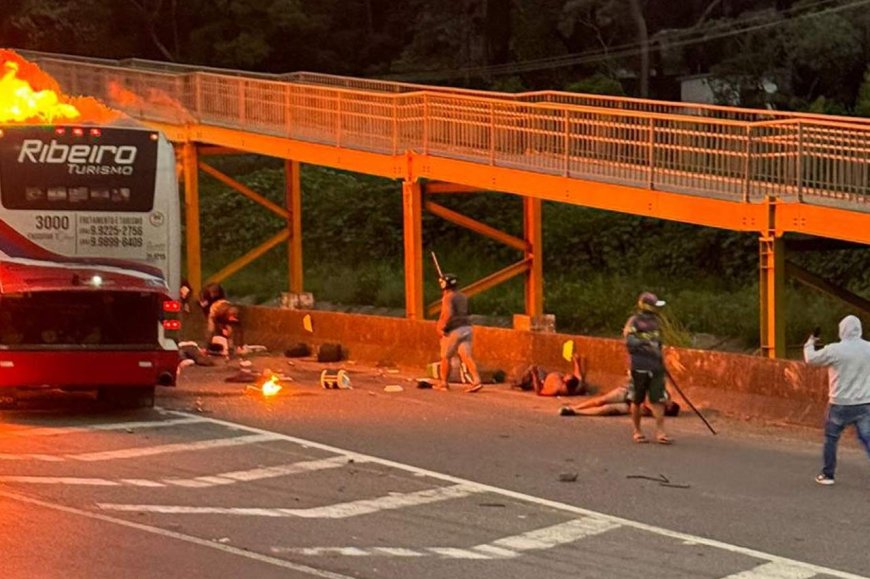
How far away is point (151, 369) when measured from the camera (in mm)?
16562

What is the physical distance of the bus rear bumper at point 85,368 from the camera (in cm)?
1608

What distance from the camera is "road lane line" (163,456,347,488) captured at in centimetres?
1232

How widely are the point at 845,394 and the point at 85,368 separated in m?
8.71

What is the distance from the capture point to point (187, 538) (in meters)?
9.95

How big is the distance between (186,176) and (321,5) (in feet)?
114

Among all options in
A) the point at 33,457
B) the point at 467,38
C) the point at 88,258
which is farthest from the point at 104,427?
the point at 467,38

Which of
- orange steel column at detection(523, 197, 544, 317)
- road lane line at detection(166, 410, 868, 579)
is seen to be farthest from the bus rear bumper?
orange steel column at detection(523, 197, 544, 317)

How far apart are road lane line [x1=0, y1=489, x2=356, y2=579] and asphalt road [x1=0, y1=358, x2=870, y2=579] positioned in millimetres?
29

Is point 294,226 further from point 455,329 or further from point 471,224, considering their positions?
point 455,329

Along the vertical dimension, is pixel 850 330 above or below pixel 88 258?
below

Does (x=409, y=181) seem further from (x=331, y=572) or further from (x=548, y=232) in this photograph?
(x=548, y=232)

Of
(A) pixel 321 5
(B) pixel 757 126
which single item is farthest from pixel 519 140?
(A) pixel 321 5

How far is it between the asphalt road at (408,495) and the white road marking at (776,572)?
2cm

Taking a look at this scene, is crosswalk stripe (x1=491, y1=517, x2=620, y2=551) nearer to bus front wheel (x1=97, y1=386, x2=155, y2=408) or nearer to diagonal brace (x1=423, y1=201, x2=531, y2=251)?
bus front wheel (x1=97, y1=386, x2=155, y2=408)
